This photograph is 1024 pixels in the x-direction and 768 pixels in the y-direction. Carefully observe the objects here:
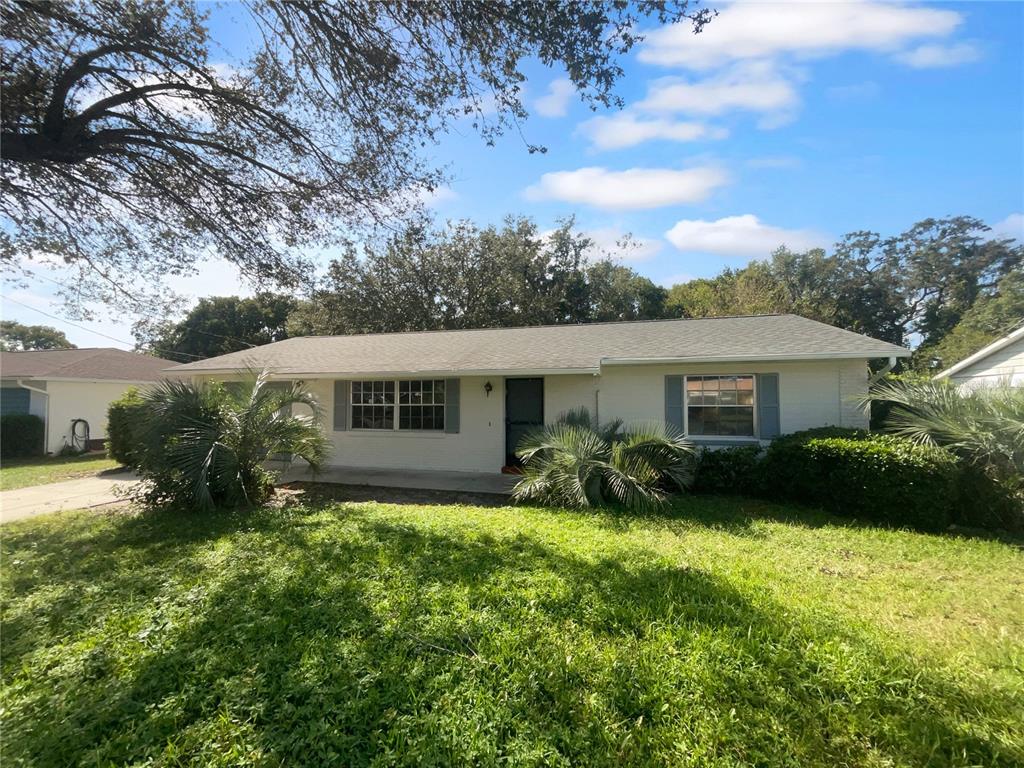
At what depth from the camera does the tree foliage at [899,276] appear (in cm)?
3284

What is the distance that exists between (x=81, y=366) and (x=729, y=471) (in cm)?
2053

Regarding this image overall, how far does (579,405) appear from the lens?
10523 mm

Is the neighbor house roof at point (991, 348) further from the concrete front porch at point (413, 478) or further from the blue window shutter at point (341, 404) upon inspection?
the blue window shutter at point (341, 404)

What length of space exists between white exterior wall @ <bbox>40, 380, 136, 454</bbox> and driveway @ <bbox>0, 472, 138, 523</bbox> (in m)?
5.23

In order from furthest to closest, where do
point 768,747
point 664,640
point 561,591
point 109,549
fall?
1. point 109,549
2. point 561,591
3. point 664,640
4. point 768,747

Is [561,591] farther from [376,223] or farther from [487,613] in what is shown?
[376,223]

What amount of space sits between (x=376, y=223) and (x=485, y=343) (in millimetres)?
5523

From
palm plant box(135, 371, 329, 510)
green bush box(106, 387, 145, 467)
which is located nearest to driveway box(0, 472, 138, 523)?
green bush box(106, 387, 145, 467)

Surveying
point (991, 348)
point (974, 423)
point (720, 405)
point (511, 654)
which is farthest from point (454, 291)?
point (511, 654)

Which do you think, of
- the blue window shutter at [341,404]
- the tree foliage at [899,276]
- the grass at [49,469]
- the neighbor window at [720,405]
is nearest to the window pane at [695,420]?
the neighbor window at [720,405]

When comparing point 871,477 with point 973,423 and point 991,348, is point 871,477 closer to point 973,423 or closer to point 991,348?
point 973,423

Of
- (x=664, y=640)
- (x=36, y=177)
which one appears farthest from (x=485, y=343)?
(x=664, y=640)

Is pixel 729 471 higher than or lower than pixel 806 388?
lower

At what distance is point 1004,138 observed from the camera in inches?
271
